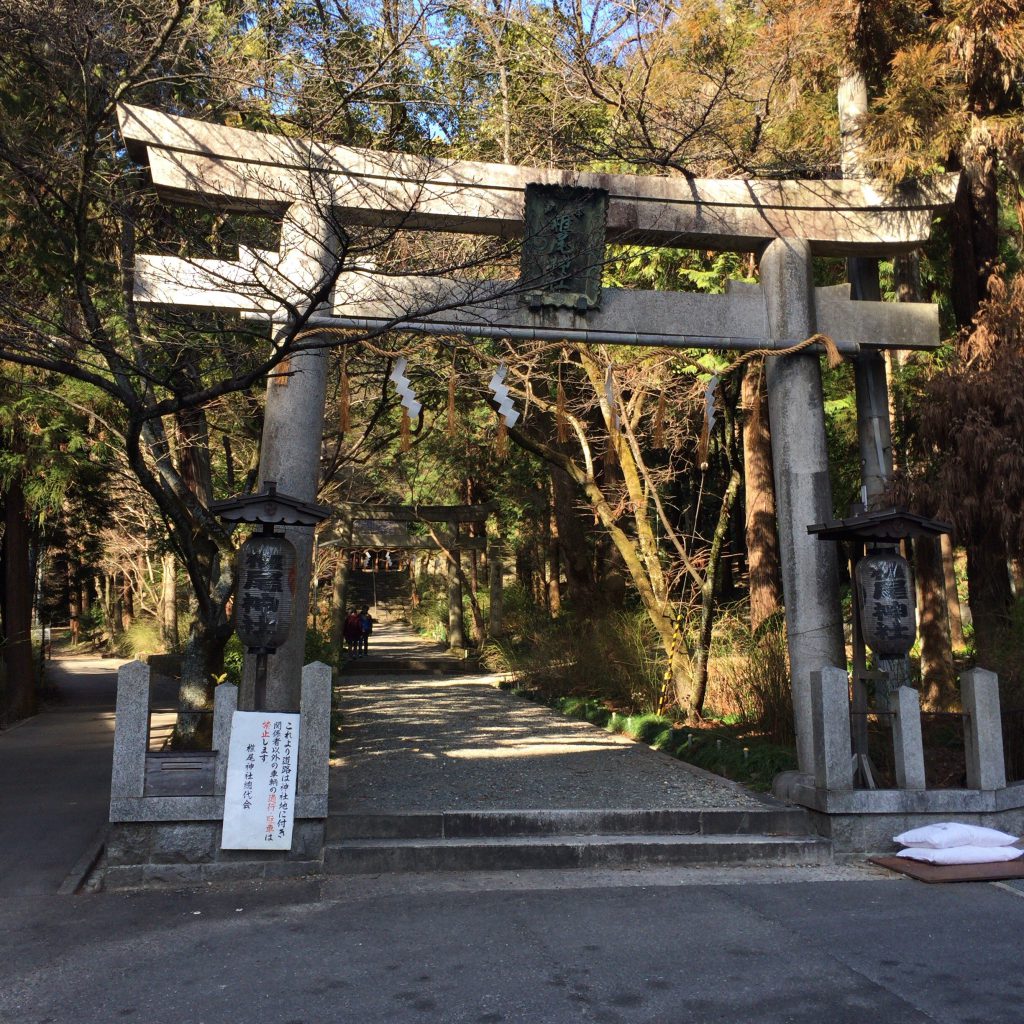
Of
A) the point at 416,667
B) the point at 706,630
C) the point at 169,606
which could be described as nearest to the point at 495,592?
the point at 416,667

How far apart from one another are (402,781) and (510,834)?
2344 mm

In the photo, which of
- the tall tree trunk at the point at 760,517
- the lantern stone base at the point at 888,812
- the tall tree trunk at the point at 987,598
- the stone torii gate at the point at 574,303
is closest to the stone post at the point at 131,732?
the stone torii gate at the point at 574,303

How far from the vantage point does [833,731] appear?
7.35m

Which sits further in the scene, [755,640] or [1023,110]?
[755,640]

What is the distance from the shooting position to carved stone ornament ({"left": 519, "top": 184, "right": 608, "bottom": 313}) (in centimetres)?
811

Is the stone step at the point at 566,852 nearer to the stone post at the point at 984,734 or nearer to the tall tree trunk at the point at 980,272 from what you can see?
the stone post at the point at 984,734

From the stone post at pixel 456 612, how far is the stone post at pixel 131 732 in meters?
20.0

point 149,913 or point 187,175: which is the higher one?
point 187,175

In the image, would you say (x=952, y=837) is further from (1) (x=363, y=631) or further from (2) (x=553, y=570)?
(1) (x=363, y=631)

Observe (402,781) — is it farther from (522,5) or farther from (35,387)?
(522,5)

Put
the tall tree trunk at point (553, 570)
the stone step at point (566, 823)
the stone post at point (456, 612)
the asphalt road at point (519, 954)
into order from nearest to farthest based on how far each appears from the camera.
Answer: the asphalt road at point (519, 954) < the stone step at point (566, 823) < the tall tree trunk at point (553, 570) < the stone post at point (456, 612)

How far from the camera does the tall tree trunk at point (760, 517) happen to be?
15.7 meters

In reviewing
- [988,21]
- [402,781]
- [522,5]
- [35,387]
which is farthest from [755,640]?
[35,387]

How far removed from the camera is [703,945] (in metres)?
5.36
